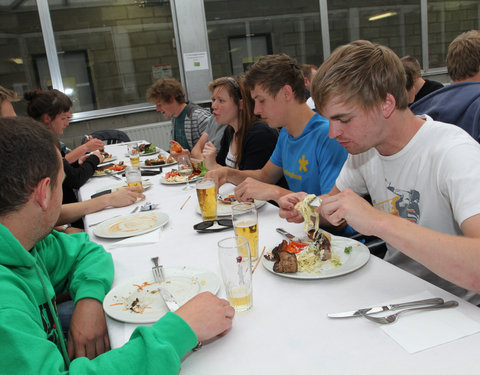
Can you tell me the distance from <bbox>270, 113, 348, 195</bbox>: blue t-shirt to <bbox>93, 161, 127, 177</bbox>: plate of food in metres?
1.54

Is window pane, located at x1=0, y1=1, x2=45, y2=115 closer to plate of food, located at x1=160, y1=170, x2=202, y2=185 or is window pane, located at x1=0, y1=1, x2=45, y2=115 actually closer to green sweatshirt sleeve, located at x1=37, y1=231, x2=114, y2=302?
plate of food, located at x1=160, y1=170, x2=202, y2=185

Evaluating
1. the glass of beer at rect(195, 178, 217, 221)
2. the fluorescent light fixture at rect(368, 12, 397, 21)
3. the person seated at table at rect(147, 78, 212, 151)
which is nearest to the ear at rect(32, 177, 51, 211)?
the glass of beer at rect(195, 178, 217, 221)

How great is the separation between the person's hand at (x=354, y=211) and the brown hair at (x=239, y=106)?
69.6 inches

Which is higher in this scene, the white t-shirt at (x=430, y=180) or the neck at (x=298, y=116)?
the neck at (x=298, y=116)

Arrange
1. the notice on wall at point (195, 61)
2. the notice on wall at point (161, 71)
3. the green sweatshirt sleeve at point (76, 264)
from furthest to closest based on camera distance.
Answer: the notice on wall at point (161, 71) → the notice on wall at point (195, 61) → the green sweatshirt sleeve at point (76, 264)

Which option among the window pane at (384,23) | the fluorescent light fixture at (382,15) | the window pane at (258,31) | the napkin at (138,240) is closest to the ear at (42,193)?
the napkin at (138,240)

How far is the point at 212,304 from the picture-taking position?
934 millimetres

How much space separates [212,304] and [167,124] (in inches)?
236

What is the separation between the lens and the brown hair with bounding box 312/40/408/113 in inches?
52.4

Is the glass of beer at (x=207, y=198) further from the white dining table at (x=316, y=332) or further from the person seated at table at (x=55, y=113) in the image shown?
the person seated at table at (x=55, y=113)

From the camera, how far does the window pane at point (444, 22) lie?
7.95 meters

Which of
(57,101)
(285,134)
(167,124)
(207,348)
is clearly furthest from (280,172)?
(167,124)

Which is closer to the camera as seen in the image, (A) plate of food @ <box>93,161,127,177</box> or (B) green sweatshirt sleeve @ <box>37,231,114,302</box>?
(B) green sweatshirt sleeve @ <box>37,231,114,302</box>

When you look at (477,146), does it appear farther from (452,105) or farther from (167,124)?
(167,124)
